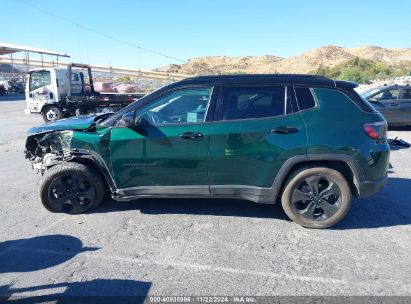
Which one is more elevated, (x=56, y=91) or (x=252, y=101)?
(x=56, y=91)

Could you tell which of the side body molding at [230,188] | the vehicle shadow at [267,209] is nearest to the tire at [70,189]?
the side body molding at [230,188]

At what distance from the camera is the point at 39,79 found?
1458 cm

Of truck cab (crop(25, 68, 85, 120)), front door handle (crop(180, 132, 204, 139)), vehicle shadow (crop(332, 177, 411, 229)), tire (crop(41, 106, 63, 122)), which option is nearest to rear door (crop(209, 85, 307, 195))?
front door handle (crop(180, 132, 204, 139))

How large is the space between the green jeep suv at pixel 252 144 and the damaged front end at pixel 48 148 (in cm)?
27

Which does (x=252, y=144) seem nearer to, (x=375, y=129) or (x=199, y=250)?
(x=199, y=250)

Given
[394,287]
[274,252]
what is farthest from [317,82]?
[394,287]

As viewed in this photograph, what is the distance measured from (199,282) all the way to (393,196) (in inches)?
141

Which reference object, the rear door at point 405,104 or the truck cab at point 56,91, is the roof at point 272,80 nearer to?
the rear door at point 405,104

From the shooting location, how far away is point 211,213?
4551mm

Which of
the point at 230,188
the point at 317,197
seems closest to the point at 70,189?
the point at 230,188

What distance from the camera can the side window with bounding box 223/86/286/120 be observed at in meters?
4.05

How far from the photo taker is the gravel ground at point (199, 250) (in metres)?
3.02

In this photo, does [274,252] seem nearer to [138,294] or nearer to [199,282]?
[199,282]

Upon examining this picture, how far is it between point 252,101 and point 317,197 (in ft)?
4.54
